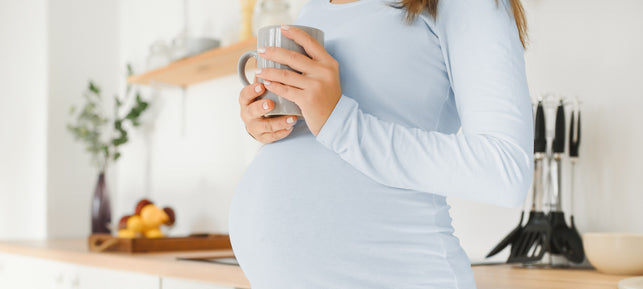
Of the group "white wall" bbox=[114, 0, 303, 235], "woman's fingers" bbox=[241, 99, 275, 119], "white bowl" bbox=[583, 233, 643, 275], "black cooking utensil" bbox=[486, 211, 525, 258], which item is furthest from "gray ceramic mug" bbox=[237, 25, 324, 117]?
"white wall" bbox=[114, 0, 303, 235]

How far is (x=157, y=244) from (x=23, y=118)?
1.42 metres

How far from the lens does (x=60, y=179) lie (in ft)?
8.91

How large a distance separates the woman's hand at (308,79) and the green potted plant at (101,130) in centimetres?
199

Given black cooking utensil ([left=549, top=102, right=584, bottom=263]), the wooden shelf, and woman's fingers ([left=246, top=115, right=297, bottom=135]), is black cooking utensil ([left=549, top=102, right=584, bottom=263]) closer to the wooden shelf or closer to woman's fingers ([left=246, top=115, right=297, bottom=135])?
woman's fingers ([left=246, top=115, right=297, bottom=135])

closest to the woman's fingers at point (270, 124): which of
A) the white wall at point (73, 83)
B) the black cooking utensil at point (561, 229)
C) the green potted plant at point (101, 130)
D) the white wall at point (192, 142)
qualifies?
the black cooking utensil at point (561, 229)

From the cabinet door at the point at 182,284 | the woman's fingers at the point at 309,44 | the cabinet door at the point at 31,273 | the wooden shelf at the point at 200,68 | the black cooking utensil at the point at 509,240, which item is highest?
the wooden shelf at the point at 200,68

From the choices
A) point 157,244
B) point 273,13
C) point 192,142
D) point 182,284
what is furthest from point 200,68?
point 182,284

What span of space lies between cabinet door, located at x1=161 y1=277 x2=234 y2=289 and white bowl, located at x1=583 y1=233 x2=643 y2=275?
2.31ft

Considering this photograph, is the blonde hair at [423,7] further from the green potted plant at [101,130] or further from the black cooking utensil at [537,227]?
the green potted plant at [101,130]

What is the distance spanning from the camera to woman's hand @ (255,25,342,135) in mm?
608

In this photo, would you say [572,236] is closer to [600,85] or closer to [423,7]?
[600,85]

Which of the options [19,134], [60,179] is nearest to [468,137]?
[60,179]

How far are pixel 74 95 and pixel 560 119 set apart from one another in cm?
223

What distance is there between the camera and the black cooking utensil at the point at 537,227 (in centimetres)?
119
